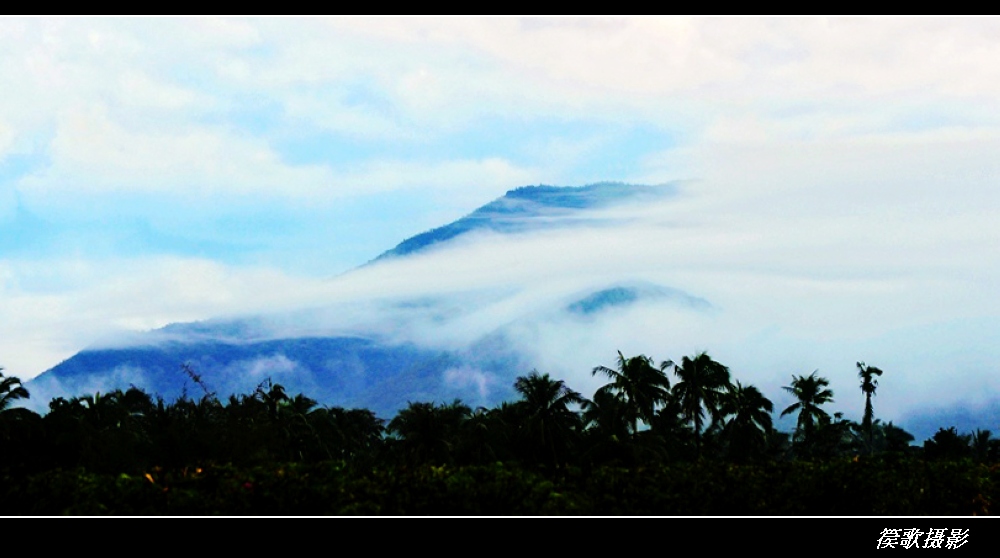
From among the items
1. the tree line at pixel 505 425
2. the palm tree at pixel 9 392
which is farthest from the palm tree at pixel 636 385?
the palm tree at pixel 9 392

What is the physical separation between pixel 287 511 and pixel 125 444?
10.1 metres

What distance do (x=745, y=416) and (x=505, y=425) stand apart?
16.6 meters

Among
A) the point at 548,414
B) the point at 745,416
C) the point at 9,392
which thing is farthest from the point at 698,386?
the point at 9,392

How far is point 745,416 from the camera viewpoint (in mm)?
55781

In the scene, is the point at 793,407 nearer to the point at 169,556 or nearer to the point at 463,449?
the point at 463,449

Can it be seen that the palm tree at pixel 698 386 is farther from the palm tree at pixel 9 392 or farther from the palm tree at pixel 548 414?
the palm tree at pixel 9 392

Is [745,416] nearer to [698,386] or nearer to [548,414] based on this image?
[698,386]

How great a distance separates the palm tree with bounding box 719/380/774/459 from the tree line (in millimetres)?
68

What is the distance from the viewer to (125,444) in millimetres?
19266

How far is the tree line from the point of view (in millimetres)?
25281

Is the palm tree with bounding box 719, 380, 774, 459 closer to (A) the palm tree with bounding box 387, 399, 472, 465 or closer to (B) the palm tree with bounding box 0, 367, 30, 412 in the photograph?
(A) the palm tree with bounding box 387, 399, 472, 465

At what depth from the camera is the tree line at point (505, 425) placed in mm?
25281
